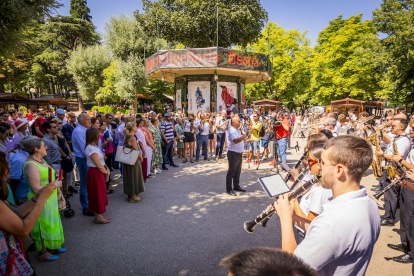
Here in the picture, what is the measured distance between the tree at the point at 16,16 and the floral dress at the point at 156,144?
7823 millimetres

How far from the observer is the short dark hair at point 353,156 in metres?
1.55

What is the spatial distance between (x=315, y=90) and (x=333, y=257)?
124ft

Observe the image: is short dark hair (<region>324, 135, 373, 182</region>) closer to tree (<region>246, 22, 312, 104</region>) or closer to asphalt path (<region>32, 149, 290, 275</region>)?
asphalt path (<region>32, 149, 290, 275</region>)

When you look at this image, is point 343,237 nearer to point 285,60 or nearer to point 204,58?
point 204,58

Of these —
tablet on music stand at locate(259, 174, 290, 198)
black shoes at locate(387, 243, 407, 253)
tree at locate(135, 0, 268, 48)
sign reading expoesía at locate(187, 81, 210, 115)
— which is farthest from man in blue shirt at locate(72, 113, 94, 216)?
tree at locate(135, 0, 268, 48)

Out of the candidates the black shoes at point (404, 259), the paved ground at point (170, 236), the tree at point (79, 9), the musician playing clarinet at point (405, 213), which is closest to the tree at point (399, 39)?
the musician playing clarinet at point (405, 213)

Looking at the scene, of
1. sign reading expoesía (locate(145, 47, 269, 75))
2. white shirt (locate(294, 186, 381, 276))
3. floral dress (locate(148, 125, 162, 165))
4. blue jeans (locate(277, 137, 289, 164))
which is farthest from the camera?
sign reading expoesía (locate(145, 47, 269, 75))

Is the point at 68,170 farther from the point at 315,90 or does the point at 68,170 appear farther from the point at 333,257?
the point at 315,90

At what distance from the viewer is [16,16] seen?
980 cm

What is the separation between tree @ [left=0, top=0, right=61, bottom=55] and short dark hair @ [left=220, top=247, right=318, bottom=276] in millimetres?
12947

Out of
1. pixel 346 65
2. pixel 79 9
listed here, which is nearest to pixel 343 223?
pixel 346 65

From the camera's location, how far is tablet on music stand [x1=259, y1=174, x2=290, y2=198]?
185 cm

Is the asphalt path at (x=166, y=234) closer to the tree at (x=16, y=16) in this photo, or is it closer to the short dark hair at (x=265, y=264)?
the short dark hair at (x=265, y=264)

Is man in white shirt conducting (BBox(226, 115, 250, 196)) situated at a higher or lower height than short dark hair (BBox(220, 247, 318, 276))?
lower
